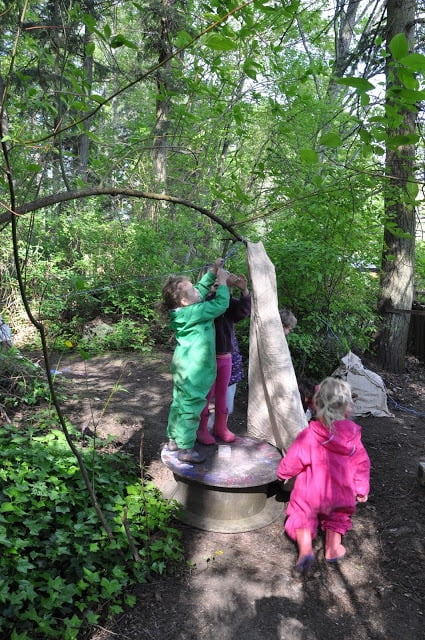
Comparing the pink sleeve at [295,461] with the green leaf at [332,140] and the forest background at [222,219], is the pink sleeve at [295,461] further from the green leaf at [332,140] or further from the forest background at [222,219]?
the green leaf at [332,140]

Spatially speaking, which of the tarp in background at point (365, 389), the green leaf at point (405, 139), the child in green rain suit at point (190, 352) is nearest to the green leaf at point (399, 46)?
the green leaf at point (405, 139)

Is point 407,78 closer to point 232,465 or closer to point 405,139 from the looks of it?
point 405,139

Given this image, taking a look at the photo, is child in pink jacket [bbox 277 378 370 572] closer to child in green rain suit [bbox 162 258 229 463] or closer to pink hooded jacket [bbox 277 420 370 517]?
pink hooded jacket [bbox 277 420 370 517]

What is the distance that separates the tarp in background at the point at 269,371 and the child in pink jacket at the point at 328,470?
0.60 m

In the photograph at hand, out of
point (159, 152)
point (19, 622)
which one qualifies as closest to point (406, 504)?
point (19, 622)

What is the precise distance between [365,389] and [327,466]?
9.85 feet

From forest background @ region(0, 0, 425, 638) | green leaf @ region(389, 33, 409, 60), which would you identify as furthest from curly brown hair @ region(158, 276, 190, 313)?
green leaf @ region(389, 33, 409, 60)

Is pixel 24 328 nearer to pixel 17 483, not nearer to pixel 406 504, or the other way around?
pixel 17 483

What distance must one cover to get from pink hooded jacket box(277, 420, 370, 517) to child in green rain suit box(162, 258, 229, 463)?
2.43 feet

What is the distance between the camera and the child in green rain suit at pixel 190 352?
3182mm

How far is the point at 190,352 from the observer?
322 centimetres

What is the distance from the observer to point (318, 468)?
9.75 feet

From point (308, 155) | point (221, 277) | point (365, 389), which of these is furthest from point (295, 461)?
point (365, 389)

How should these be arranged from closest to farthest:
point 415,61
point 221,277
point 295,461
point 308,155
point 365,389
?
1. point 415,61
2. point 308,155
3. point 295,461
4. point 221,277
5. point 365,389
